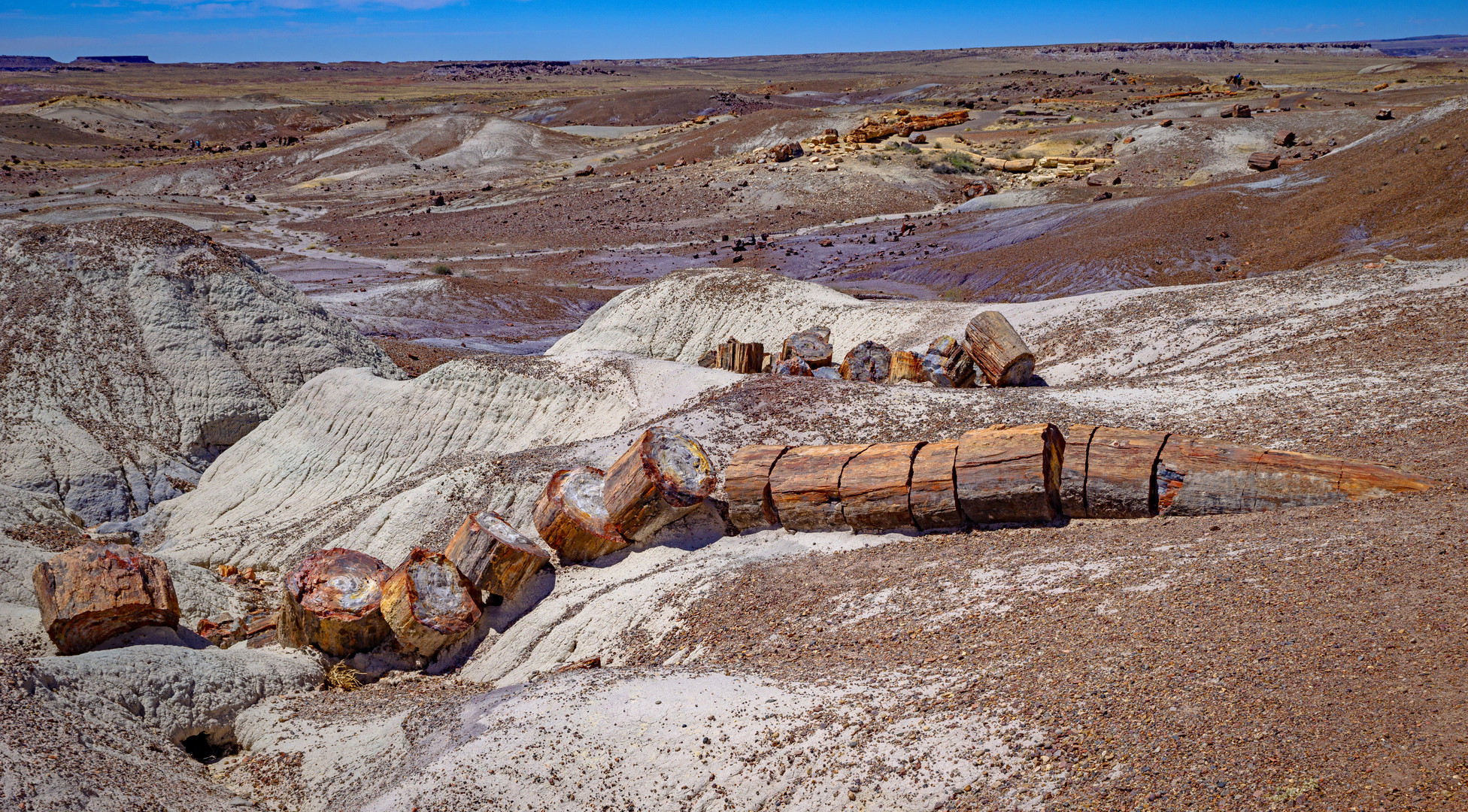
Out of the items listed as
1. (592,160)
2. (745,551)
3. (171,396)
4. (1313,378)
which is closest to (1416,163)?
(1313,378)

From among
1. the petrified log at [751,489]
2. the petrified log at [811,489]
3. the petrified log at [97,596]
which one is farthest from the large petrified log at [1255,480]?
the petrified log at [97,596]

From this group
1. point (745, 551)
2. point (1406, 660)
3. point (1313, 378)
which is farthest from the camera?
point (1313, 378)

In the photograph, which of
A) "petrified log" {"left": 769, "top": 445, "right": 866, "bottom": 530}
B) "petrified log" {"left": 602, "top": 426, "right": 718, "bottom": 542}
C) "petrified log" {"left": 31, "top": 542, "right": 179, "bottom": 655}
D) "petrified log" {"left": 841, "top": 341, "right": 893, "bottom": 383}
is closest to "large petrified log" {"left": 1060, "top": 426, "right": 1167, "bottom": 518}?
"petrified log" {"left": 769, "top": 445, "right": 866, "bottom": 530}

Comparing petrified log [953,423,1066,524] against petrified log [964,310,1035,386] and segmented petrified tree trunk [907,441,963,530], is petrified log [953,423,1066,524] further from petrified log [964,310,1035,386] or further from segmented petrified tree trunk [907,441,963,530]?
petrified log [964,310,1035,386]

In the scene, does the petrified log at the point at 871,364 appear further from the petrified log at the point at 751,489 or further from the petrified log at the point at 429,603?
the petrified log at the point at 429,603

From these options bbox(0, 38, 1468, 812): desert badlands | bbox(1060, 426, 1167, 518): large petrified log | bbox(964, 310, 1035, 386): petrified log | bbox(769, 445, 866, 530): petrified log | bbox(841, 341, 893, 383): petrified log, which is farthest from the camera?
bbox(841, 341, 893, 383): petrified log

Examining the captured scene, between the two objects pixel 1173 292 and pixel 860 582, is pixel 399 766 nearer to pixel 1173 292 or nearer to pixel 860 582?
pixel 860 582
